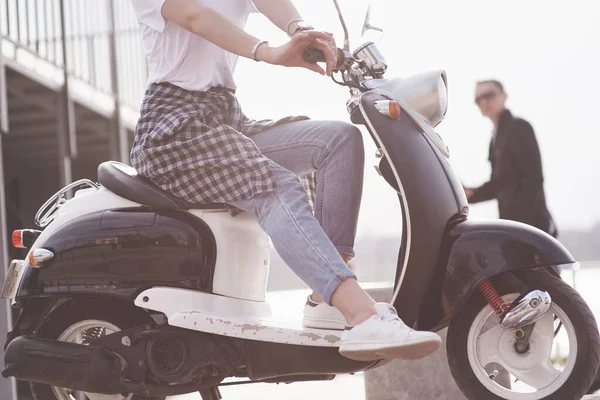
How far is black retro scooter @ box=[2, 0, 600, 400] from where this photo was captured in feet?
9.02

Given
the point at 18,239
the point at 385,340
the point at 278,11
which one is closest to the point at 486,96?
the point at 278,11

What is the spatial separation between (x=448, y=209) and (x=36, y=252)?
1341mm

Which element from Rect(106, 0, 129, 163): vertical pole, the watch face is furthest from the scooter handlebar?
Rect(106, 0, 129, 163): vertical pole

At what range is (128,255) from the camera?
3057 millimetres

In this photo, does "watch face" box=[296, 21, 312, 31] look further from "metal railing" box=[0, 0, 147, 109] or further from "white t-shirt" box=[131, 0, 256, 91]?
"metal railing" box=[0, 0, 147, 109]

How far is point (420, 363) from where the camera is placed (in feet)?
14.5

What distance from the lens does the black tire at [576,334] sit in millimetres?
2652

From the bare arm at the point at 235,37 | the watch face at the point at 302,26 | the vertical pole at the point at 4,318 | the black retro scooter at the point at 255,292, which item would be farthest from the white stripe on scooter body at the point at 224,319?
the vertical pole at the point at 4,318

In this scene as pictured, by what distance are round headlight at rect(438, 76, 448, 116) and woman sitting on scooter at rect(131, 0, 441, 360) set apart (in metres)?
0.27

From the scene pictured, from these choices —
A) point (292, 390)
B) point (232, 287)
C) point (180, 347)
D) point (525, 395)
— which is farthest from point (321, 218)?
point (292, 390)

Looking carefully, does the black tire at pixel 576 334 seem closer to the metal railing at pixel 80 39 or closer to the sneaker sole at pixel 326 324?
the sneaker sole at pixel 326 324

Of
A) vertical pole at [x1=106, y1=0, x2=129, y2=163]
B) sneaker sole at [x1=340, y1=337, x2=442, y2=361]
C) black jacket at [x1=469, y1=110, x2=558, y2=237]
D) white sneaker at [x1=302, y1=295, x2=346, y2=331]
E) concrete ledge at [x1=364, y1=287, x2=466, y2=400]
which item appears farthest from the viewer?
vertical pole at [x1=106, y1=0, x2=129, y2=163]

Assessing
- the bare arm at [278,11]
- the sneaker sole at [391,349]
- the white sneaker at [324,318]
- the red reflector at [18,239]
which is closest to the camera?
the sneaker sole at [391,349]

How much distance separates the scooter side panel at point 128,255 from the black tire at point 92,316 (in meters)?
0.07
